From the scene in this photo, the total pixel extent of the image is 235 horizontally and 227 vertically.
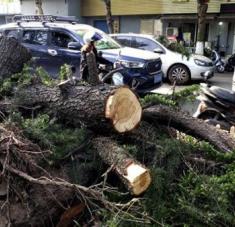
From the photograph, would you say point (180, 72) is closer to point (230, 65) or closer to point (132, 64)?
point (132, 64)

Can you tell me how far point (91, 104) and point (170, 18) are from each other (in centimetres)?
2031

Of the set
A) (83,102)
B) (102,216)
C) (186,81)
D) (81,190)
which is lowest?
(186,81)

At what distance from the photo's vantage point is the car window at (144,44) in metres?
13.2

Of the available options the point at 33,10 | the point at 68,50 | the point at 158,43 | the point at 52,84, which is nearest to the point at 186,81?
the point at 158,43

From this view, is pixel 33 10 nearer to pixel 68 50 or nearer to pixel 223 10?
pixel 223 10

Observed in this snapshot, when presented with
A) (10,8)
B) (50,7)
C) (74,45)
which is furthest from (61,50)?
(10,8)

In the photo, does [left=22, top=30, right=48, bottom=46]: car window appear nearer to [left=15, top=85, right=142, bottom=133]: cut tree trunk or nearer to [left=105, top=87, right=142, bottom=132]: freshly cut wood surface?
[left=15, top=85, right=142, bottom=133]: cut tree trunk

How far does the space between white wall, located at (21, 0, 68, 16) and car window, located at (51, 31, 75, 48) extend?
57.0 ft

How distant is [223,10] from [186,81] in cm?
930

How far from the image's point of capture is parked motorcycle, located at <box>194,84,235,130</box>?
598cm

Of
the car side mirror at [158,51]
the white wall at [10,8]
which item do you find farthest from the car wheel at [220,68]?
the white wall at [10,8]

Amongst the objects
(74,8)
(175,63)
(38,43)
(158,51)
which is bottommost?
(175,63)

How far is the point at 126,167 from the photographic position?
3.51 meters

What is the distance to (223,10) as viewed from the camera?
21.0 m
